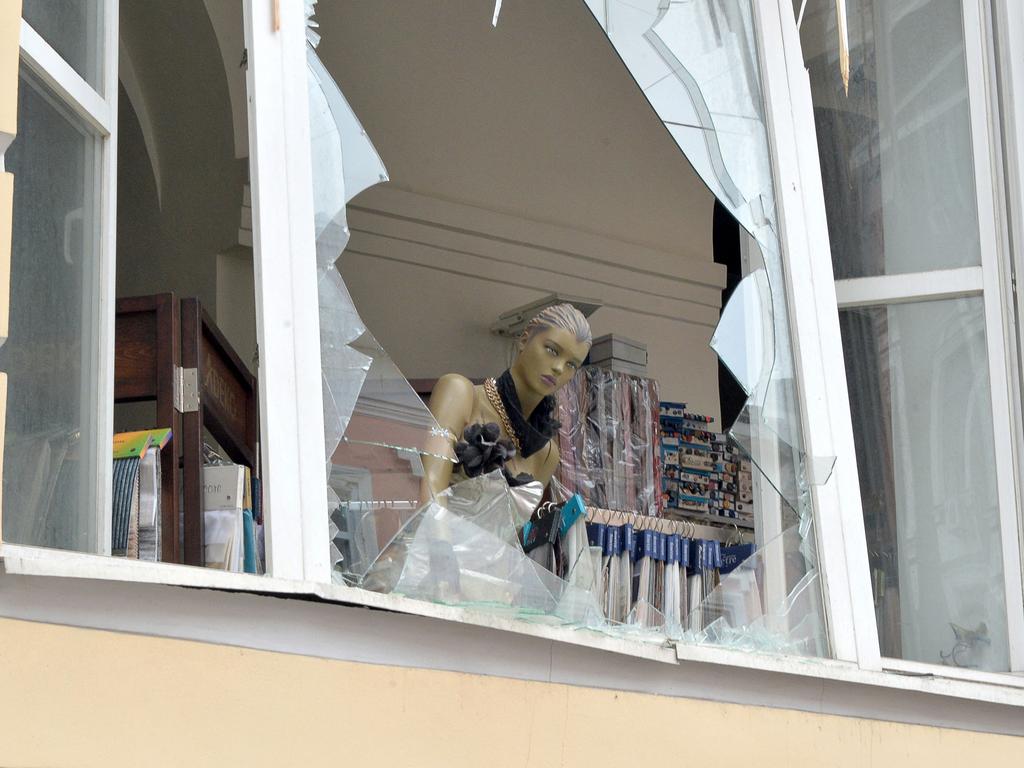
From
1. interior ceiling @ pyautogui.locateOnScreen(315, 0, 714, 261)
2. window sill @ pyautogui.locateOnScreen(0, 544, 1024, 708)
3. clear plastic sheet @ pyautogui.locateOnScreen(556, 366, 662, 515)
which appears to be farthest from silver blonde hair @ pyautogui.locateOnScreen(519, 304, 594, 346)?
interior ceiling @ pyautogui.locateOnScreen(315, 0, 714, 261)

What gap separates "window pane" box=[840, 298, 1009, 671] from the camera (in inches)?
122

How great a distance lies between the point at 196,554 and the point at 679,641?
847mm

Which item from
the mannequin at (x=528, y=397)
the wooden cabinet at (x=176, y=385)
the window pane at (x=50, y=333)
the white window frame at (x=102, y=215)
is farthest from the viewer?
the mannequin at (x=528, y=397)

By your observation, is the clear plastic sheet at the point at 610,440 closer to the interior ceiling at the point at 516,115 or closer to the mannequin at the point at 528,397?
the mannequin at the point at 528,397

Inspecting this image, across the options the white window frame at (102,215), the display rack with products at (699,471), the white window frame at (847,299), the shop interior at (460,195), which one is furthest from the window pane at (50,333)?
the display rack with products at (699,471)

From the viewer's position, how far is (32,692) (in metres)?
1.77

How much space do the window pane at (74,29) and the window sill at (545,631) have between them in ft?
2.85

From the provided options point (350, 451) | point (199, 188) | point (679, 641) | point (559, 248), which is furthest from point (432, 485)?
point (559, 248)

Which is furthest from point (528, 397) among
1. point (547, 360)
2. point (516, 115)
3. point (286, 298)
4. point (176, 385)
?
point (516, 115)

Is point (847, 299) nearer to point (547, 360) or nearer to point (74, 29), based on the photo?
point (547, 360)

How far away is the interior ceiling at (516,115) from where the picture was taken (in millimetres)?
5273

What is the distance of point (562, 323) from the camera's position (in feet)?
11.2

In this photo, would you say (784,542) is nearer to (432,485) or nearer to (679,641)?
(679,641)

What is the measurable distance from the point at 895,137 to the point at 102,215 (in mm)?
1832
